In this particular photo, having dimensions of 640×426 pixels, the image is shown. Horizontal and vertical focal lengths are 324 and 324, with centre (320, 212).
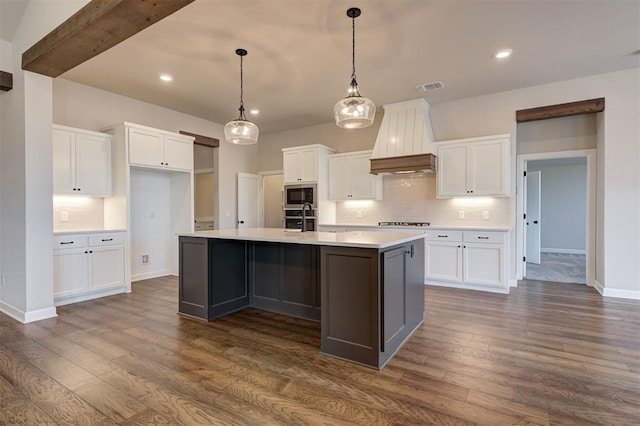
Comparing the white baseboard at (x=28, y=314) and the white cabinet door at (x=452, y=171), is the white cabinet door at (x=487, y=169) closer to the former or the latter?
the white cabinet door at (x=452, y=171)

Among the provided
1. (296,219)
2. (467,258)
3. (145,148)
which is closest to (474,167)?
(467,258)

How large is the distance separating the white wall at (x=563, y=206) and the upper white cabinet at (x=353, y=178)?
5.30 meters

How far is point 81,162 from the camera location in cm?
445

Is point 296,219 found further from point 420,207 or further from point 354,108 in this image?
point 354,108

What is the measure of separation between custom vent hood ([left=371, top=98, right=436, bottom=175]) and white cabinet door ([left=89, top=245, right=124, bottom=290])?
4170 millimetres

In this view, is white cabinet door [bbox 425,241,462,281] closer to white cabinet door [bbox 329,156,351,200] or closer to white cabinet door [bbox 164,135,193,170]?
white cabinet door [bbox 329,156,351,200]

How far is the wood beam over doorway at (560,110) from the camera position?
4.56 metres

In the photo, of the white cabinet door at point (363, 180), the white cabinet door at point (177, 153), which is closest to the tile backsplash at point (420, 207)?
the white cabinet door at point (363, 180)

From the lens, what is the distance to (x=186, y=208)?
5.77 meters

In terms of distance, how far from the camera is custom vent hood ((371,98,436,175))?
5246 mm

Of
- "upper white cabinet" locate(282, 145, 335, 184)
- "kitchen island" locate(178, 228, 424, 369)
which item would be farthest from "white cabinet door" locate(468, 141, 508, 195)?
"upper white cabinet" locate(282, 145, 335, 184)

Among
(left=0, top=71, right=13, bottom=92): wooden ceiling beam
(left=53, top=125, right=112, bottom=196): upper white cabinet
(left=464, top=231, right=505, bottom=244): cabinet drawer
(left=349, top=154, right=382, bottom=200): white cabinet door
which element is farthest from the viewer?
(left=349, top=154, right=382, bottom=200): white cabinet door

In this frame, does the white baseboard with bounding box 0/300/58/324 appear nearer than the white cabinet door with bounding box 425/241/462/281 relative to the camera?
Yes

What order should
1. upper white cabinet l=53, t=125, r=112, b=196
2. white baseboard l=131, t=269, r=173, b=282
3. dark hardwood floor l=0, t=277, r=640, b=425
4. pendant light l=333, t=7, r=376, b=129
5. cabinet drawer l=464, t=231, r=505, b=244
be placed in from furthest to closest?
white baseboard l=131, t=269, r=173, b=282 < cabinet drawer l=464, t=231, r=505, b=244 < upper white cabinet l=53, t=125, r=112, b=196 < pendant light l=333, t=7, r=376, b=129 < dark hardwood floor l=0, t=277, r=640, b=425
